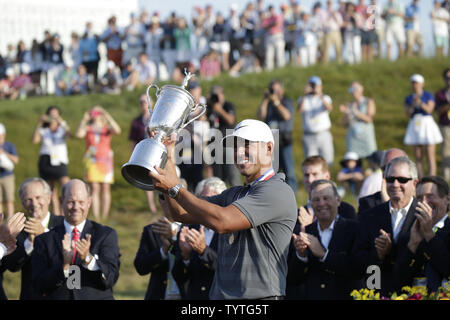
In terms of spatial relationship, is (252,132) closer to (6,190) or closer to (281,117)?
(281,117)

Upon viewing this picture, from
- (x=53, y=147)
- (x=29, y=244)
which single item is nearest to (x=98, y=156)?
(x=53, y=147)

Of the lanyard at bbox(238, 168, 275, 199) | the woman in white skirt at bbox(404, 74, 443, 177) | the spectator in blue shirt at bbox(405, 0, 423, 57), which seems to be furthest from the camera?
the spectator in blue shirt at bbox(405, 0, 423, 57)

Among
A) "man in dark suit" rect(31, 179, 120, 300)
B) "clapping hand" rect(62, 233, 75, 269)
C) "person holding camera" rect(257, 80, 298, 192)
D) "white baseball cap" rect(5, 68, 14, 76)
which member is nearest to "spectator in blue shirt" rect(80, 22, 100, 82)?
"white baseball cap" rect(5, 68, 14, 76)

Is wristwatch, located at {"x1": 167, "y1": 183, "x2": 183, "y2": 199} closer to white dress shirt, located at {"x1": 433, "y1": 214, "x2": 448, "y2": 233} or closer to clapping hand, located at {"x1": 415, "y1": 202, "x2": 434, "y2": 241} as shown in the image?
clapping hand, located at {"x1": 415, "y1": 202, "x2": 434, "y2": 241}

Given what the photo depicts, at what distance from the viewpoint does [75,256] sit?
6516 millimetres

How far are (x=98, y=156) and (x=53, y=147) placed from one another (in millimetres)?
726

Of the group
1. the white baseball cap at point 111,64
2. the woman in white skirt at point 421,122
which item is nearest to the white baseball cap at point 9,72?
the white baseball cap at point 111,64

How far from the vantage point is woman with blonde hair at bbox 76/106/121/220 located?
1219 cm

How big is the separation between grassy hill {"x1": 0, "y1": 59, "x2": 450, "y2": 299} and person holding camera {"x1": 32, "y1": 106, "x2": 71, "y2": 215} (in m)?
1.82

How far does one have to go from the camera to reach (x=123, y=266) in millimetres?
10656

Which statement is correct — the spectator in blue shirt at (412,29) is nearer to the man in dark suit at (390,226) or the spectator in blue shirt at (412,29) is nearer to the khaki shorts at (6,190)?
the khaki shorts at (6,190)

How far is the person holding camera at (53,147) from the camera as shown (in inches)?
486

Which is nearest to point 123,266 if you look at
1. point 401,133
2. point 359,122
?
point 359,122

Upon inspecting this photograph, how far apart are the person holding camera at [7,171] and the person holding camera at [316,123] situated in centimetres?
452
